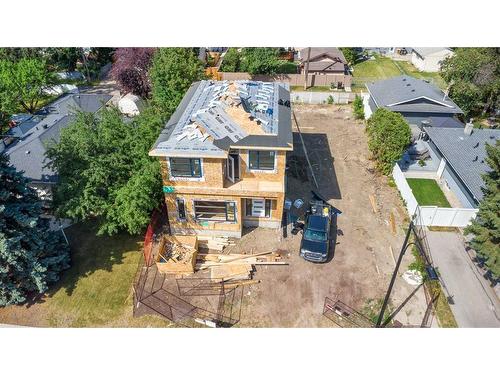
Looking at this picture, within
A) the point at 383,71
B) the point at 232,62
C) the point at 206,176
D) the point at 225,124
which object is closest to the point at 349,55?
the point at 383,71

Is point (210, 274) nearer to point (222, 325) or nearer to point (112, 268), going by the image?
point (222, 325)

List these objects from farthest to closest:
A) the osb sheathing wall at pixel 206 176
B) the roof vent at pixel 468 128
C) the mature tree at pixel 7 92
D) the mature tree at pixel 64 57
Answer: the mature tree at pixel 64 57
the mature tree at pixel 7 92
the roof vent at pixel 468 128
the osb sheathing wall at pixel 206 176

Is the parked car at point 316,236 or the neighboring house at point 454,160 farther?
the neighboring house at point 454,160

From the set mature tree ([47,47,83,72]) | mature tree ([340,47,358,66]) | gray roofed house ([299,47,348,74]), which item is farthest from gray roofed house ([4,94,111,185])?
mature tree ([340,47,358,66])

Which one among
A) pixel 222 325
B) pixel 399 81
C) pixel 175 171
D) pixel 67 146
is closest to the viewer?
pixel 222 325

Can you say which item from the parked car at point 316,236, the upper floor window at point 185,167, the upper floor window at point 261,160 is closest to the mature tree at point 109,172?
the upper floor window at point 185,167

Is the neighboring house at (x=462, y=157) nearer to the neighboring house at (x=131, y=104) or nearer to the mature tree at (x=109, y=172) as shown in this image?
the mature tree at (x=109, y=172)

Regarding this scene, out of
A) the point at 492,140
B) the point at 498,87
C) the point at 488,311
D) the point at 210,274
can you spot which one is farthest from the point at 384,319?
the point at 498,87
